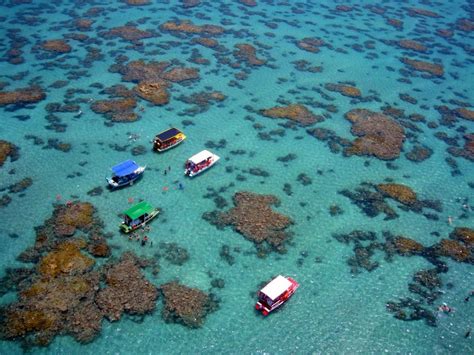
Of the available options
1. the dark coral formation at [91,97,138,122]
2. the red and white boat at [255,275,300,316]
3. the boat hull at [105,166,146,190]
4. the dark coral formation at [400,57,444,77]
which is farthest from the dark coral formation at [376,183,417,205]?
the dark coral formation at [400,57,444,77]

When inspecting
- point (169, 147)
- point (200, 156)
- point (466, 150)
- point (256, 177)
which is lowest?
point (256, 177)

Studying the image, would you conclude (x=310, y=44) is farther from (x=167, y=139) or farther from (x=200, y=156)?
(x=200, y=156)

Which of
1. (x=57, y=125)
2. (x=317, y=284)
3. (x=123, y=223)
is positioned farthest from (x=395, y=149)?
(x=57, y=125)

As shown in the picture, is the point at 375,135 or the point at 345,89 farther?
the point at 345,89

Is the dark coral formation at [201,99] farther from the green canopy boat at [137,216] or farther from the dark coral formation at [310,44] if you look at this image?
the dark coral formation at [310,44]

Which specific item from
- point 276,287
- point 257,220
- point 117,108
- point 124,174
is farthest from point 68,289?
point 117,108

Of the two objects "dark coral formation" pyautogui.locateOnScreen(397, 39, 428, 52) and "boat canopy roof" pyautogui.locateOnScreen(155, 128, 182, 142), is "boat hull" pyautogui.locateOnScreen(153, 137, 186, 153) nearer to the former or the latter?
"boat canopy roof" pyautogui.locateOnScreen(155, 128, 182, 142)

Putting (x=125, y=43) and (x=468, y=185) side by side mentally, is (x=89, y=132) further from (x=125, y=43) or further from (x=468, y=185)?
(x=468, y=185)

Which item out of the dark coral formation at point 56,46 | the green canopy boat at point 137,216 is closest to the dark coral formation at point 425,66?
the green canopy boat at point 137,216
